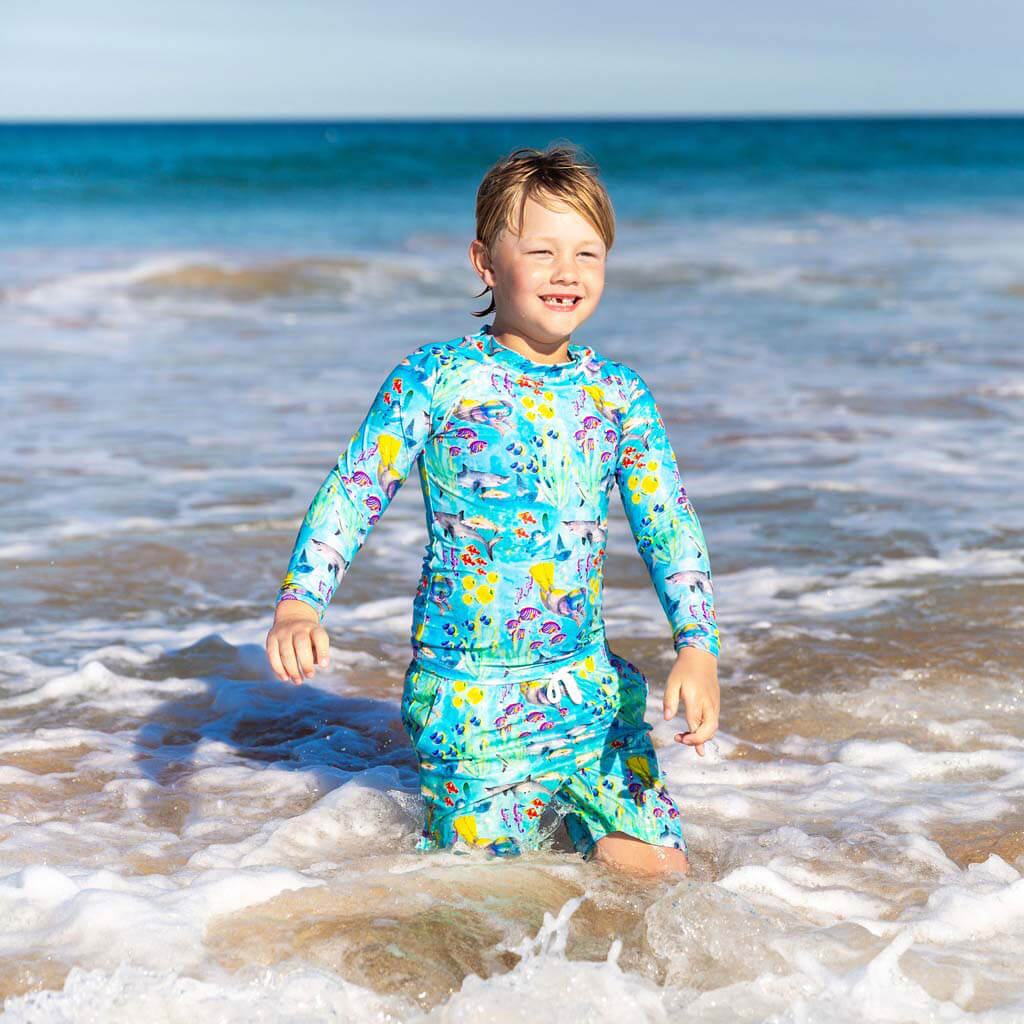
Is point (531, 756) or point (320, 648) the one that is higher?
point (320, 648)

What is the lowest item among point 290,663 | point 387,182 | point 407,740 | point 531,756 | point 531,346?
point 407,740

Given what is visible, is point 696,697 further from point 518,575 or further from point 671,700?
point 518,575

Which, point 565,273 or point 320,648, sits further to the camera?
point 565,273

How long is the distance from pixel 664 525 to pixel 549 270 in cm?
57

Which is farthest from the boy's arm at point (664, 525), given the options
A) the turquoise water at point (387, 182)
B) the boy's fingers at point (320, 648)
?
the turquoise water at point (387, 182)

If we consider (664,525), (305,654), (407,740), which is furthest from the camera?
(407,740)

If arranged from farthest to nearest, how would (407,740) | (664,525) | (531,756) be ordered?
(407,740), (664,525), (531,756)

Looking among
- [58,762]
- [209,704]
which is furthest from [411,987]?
[209,704]

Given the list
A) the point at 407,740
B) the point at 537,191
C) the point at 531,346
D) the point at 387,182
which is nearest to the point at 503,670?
the point at 531,346

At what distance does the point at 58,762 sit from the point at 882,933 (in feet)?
6.91

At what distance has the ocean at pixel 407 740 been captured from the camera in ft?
8.14

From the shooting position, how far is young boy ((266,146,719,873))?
278 cm

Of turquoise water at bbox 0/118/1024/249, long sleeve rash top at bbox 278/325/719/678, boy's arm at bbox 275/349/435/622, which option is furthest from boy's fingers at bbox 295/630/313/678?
turquoise water at bbox 0/118/1024/249

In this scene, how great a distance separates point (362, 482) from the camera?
280cm
